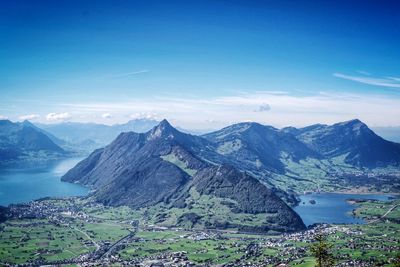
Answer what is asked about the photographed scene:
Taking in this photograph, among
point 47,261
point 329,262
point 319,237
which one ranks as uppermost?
point 319,237

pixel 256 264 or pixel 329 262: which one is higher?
pixel 329 262

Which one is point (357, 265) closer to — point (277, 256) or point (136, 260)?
point (277, 256)

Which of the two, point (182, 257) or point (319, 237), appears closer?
point (319, 237)

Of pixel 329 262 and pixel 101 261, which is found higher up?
pixel 329 262

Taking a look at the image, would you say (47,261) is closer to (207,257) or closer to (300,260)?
(207,257)

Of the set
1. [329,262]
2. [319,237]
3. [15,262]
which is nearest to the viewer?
[319,237]

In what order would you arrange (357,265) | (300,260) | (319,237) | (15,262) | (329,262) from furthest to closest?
(15,262) → (300,260) → (357,265) → (329,262) → (319,237)

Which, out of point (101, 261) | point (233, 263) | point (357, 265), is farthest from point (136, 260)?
point (357, 265)

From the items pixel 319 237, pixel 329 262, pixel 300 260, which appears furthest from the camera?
pixel 300 260

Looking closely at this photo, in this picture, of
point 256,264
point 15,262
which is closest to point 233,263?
point 256,264
